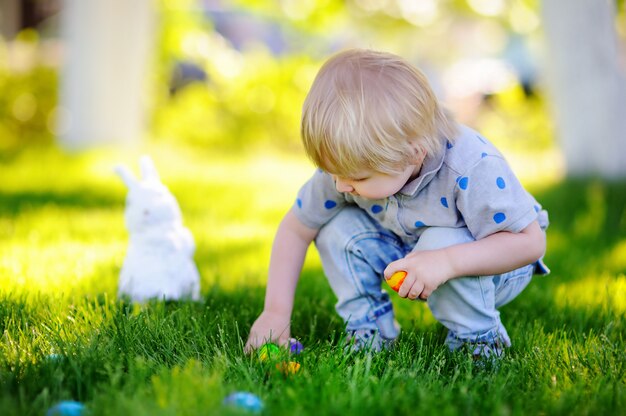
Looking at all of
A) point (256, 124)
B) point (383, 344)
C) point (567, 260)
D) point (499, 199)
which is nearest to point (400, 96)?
point (499, 199)

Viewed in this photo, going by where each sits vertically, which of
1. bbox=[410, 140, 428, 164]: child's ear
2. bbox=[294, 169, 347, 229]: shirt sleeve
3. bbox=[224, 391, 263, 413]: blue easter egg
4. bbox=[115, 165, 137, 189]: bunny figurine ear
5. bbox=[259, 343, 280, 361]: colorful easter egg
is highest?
bbox=[410, 140, 428, 164]: child's ear

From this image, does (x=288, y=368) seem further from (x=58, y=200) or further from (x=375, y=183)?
(x=58, y=200)

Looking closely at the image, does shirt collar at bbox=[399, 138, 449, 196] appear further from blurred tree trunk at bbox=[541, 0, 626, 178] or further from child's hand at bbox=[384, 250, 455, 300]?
blurred tree trunk at bbox=[541, 0, 626, 178]

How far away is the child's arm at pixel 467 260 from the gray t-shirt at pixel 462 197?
4 centimetres

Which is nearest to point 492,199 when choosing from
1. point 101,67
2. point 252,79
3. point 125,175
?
point 125,175

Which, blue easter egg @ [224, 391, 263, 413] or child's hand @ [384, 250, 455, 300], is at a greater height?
child's hand @ [384, 250, 455, 300]

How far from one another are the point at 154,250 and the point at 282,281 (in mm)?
555

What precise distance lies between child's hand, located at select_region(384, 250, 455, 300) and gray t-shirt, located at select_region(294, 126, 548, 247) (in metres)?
0.15

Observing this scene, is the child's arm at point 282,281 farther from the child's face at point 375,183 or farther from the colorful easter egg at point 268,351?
the child's face at point 375,183

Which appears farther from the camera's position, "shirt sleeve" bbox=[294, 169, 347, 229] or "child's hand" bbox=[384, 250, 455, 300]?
"shirt sleeve" bbox=[294, 169, 347, 229]

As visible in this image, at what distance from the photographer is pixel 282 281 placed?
2148 millimetres

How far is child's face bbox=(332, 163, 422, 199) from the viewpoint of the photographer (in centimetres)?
185

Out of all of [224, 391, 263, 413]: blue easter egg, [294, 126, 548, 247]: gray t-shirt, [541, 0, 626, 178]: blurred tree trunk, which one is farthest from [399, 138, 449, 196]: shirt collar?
[541, 0, 626, 178]: blurred tree trunk

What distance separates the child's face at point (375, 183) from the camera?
185cm
